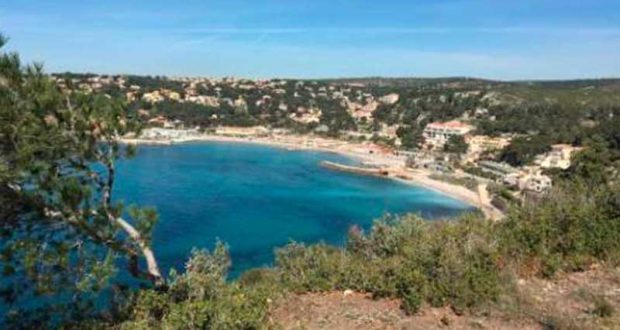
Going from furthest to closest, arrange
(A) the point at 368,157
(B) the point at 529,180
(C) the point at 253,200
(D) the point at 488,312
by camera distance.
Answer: (A) the point at 368,157 → (B) the point at 529,180 → (C) the point at 253,200 → (D) the point at 488,312

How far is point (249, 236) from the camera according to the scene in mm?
39156

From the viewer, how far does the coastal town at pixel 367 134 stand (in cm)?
6067

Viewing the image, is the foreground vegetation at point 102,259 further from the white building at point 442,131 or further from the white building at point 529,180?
the white building at point 442,131

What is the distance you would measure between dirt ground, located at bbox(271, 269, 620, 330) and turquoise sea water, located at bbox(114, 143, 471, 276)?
2086 cm

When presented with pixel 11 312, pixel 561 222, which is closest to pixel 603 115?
pixel 561 222

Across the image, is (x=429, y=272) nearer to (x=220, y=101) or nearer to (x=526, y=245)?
A: (x=526, y=245)

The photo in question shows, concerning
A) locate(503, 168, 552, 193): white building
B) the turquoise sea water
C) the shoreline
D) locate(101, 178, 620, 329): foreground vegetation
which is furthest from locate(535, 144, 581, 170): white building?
locate(101, 178, 620, 329): foreground vegetation

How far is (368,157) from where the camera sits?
81375 mm

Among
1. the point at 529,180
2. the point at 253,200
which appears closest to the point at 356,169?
the point at 253,200

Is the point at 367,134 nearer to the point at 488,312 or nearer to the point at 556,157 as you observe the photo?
the point at 556,157

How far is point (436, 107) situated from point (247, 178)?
4918 centimetres

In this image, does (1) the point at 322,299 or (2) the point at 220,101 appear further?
(2) the point at 220,101

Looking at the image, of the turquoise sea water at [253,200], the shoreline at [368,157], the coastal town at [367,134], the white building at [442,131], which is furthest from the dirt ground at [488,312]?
the white building at [442,131]

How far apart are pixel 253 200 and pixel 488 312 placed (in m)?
46.9
